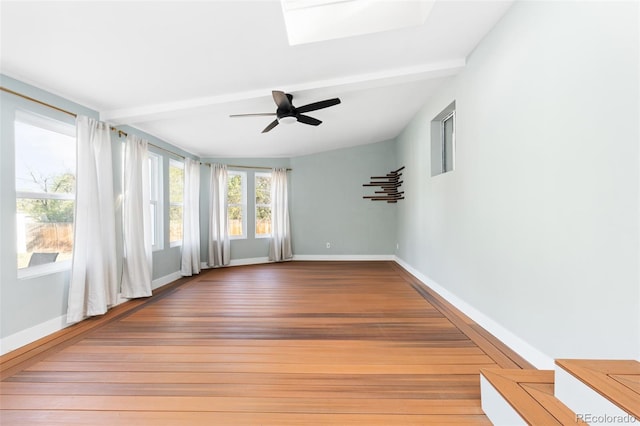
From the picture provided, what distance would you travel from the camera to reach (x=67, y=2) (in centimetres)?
175

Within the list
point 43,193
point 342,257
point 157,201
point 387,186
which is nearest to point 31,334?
point 43,193

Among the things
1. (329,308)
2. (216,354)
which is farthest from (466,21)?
(216,354)

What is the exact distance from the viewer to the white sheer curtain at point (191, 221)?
523 cm

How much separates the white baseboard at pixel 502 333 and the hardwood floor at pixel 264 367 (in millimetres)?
79

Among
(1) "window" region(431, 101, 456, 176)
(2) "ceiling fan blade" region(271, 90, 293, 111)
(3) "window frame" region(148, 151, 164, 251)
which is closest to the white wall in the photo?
(1) "window" region(431, 101, 456, 176)

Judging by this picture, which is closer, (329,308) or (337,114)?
(329,308)

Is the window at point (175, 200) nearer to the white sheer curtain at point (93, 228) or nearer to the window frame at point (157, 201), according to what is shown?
the window frame at point (157, 201)

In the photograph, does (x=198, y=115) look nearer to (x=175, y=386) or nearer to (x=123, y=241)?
(x=123, y=241)

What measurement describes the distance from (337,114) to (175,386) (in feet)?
12.6

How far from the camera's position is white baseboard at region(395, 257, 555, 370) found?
2.00 m

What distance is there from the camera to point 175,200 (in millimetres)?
5199

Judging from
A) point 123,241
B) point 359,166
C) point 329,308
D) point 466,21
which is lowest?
point 329,308

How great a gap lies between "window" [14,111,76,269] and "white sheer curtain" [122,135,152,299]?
0.65m

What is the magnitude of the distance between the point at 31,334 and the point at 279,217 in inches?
176
